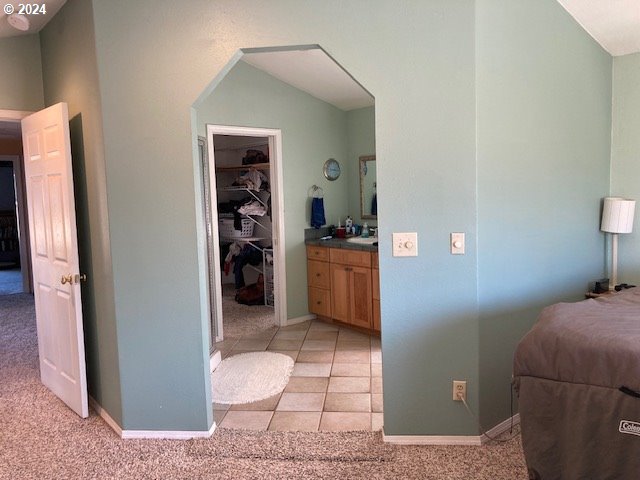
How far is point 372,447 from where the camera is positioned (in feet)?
8.60

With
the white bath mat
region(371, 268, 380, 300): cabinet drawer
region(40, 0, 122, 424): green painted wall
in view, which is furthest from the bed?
region(371, 268, 380, 300): cabinet drawer

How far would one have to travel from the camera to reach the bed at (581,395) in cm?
174

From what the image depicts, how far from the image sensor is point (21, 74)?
3.34 meters

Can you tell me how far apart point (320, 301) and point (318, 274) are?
0.92 ft

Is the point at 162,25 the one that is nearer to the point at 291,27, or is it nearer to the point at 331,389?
the point at 291,27

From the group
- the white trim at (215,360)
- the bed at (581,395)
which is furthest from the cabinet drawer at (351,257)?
the bed at (581,395)

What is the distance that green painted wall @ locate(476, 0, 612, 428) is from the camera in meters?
2.57

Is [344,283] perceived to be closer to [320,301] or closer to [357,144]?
[320,301]

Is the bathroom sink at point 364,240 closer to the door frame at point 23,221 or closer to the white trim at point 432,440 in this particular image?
the white trim at point 432,440

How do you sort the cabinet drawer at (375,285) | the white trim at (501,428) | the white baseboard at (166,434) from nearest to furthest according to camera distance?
the white trim at (501,428)
the white baseboard at (166,434)
the cabinet drawer at (375,285)

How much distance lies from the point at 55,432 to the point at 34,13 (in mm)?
2498

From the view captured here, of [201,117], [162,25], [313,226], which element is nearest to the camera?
[162,25]

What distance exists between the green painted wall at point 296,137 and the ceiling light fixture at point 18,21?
5.66 feet

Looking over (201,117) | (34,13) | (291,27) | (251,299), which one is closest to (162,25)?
(291,27)
